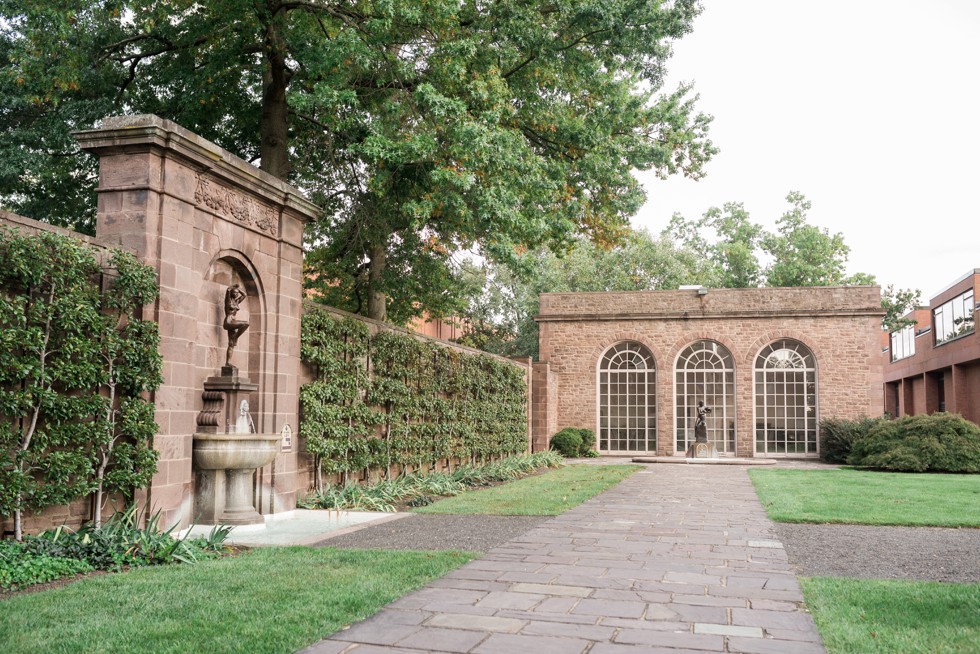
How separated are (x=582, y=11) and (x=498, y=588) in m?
8.82

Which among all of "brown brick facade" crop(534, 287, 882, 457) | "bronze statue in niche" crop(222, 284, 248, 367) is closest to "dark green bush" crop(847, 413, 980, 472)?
"brown brick facade" crop(534, 287, 882, 457)

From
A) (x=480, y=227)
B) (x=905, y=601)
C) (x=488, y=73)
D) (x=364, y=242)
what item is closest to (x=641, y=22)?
(x=488, y=73)

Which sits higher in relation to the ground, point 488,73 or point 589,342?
point 488,73

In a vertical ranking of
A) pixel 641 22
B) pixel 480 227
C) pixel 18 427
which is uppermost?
pixel 641 22

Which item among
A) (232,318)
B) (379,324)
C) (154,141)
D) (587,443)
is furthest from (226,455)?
(587,443)

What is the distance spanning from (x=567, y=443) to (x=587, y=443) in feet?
2.96

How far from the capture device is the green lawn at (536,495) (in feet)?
32.0

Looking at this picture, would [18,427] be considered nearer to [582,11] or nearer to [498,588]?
[498,588]

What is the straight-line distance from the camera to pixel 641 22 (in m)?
11.8

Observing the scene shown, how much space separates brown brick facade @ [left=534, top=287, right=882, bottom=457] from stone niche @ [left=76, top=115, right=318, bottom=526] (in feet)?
46.3

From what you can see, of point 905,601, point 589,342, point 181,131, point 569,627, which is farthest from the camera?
point 589,342

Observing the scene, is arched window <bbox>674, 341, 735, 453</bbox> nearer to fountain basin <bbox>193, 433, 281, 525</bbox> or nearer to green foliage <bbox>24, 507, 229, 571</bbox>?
fountain basin <bbox>193, 433, 281, 525</bbox>

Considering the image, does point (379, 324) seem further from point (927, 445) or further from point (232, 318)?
point (927, 445)

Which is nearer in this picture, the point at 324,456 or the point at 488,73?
the point at 324,456
